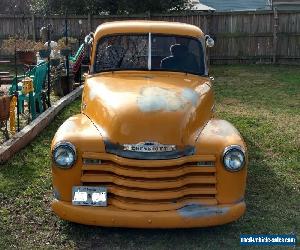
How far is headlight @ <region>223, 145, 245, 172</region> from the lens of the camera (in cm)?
447

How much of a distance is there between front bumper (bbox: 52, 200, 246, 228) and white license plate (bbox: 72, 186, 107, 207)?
43 millimetres

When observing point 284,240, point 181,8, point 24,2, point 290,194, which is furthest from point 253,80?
point 24,2

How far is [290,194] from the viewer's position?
567 centimetres

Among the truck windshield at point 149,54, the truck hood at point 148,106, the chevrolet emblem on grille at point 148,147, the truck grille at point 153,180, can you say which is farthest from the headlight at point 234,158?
the truck windshield at point 149,54

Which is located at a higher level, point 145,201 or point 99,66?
point 99,66

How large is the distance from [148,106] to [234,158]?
3.11 feet

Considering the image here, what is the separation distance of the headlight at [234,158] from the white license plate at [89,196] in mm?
1127

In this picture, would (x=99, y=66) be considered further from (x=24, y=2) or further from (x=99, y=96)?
(x=24, y=2)

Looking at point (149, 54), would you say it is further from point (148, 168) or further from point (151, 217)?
point (151, 217)

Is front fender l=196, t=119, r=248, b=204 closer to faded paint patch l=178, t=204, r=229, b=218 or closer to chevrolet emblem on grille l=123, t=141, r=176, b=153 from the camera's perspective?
faded paint patch l=178, t=204, r=229, b=218

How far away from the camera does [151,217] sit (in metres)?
4.28

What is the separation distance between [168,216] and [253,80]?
34.9ft

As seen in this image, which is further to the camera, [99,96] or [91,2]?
[91,2]

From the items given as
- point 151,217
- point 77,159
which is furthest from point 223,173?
point 77,159
